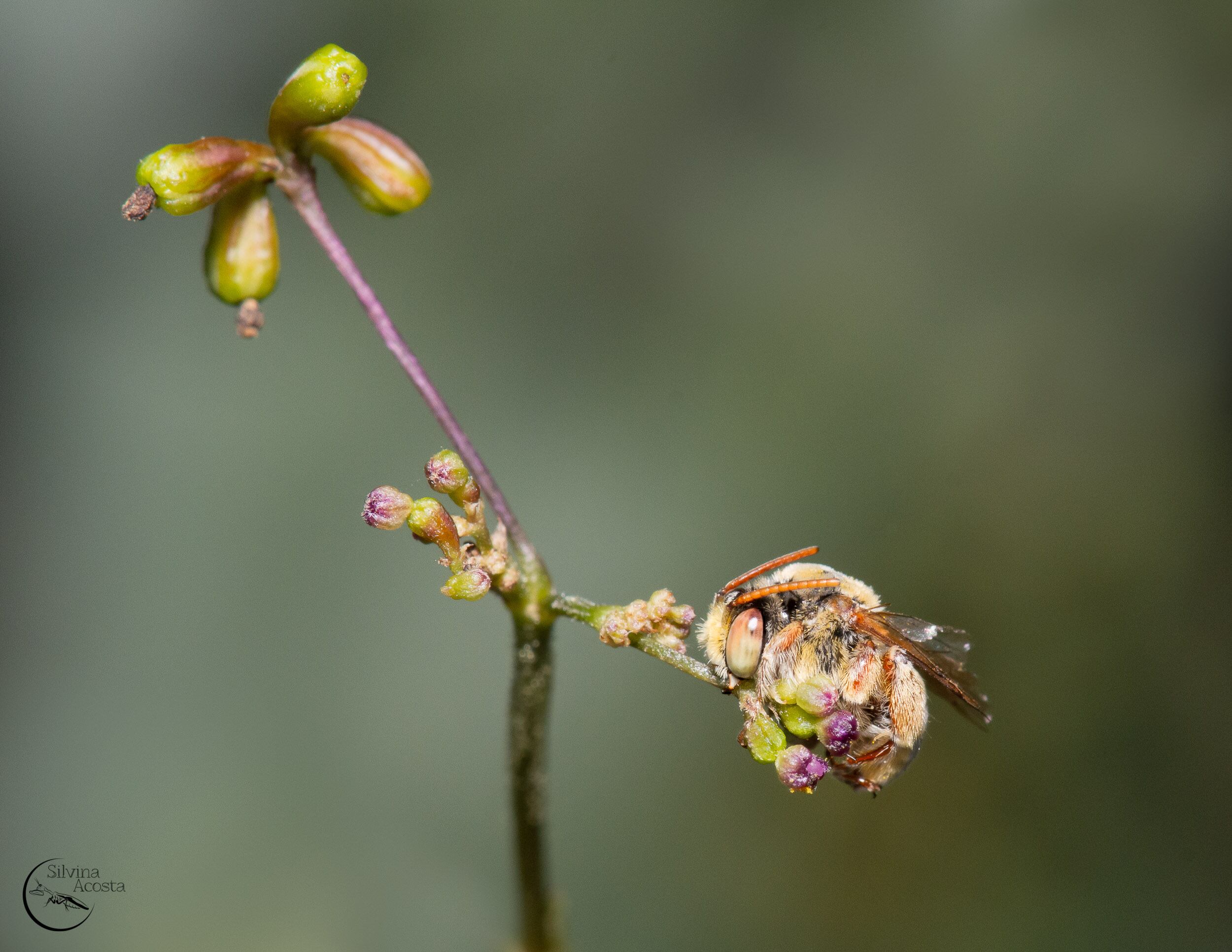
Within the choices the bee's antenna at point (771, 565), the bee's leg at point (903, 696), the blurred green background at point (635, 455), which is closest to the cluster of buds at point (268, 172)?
the bee's antenna at point (771, 565)

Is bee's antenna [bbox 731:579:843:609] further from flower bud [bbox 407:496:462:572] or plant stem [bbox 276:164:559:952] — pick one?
flower bud [bbox 407:496:462:572]

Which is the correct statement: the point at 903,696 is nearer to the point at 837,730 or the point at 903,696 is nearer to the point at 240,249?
the point at 837,730

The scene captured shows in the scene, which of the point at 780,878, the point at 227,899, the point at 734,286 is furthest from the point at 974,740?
the point at 227,899

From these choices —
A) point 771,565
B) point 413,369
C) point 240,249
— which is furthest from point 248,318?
point 771,565

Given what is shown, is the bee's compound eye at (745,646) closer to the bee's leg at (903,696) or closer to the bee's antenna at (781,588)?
the bee's antenna at (781,588)

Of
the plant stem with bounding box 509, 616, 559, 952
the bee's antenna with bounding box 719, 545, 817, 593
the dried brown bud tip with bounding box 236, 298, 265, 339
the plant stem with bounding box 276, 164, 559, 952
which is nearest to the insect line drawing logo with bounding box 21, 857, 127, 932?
the plant stem with bounding box 509, 616, 559, 952

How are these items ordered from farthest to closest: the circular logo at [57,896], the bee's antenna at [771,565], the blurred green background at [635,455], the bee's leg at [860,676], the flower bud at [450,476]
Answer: the blurred green background at [635,455], the circular logo at [57,896], the bee's leg at [860,676], the bee's antenna at [771,565], the flower bud at [450,476]
